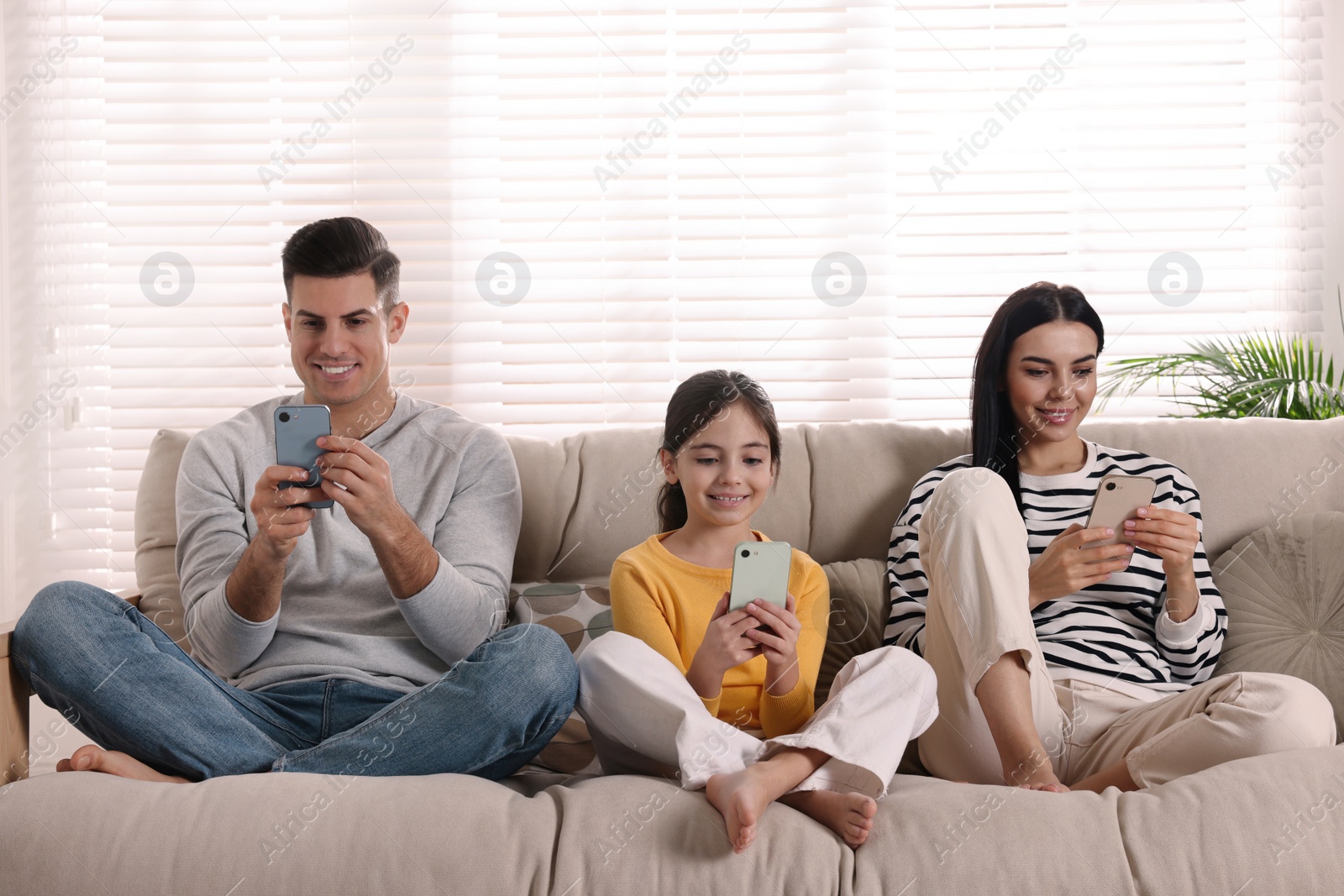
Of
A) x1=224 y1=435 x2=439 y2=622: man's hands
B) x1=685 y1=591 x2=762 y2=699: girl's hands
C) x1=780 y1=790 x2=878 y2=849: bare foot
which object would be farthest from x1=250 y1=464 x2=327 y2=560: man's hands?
x1=780 y1=790 x2=878 y2=849: bare foot

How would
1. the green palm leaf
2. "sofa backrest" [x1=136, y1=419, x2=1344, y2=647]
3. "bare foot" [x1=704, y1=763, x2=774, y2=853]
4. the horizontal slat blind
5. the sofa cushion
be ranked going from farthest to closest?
the horizontal slat blind
the green palm leaf
"sofa backrest" [x1=136, y1=419, x2=1344, y2=647]
the sofa cushion
"bare foot" [x1=704, y1=763, x2=774, y2=853]

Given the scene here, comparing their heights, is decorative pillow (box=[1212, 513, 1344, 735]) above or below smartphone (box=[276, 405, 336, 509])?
below

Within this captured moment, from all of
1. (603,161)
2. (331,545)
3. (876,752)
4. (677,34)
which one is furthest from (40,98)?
(876,752)

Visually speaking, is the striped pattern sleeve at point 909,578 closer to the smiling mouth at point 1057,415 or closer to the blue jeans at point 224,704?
the smiling mouth at point 1057,415

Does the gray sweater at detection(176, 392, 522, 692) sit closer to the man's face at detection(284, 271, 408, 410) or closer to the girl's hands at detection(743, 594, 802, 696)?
the man's face at detection(284, 271, 408, 410)

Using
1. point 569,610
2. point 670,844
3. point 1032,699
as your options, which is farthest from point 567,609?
point 1032,699

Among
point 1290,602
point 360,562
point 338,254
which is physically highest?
point 338,254

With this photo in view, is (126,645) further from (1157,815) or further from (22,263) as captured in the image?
(22,263)

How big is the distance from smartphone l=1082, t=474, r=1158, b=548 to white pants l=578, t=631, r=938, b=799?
416mm

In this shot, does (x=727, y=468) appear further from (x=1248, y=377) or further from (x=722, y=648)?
(x=1248, y=377)

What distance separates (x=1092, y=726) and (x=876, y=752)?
1.45ft

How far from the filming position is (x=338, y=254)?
1552mm

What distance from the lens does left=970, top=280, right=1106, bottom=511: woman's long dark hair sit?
1.70 metres

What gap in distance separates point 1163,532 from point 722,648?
0.72 m
